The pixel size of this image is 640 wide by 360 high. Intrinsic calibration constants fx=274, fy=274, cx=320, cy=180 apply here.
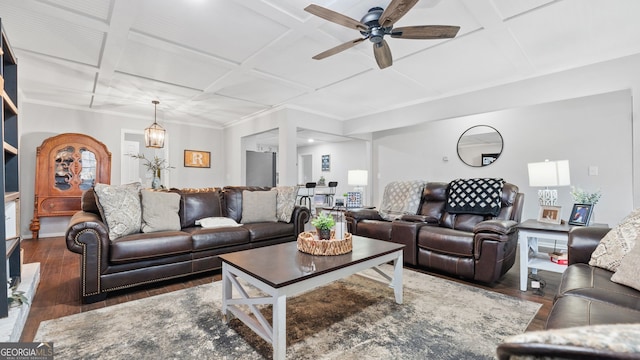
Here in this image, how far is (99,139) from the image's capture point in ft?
17.8

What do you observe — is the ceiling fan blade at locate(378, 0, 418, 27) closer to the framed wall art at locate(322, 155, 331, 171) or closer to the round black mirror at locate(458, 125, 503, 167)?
the round black mirror at locate(458, 125, 503, 167)

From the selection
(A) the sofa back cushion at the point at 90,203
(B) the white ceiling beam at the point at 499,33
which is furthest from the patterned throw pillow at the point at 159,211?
(B) the white ceiling beam at the point at 499,33

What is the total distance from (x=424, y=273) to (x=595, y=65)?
3196 mm

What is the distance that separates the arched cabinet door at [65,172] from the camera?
4.75 m

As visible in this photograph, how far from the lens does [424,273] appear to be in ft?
9.98

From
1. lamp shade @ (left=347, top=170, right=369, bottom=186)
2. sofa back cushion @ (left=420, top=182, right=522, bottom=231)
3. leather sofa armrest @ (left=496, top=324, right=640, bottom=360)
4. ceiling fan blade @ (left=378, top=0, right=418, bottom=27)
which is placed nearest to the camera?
leather sofa armrest @ (left=496, top=324, right=640, bottom=360)

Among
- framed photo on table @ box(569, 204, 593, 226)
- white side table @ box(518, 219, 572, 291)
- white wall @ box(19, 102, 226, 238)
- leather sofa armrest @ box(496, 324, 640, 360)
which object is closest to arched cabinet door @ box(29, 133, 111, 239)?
white wall @ box(19, 102, 226, 238)

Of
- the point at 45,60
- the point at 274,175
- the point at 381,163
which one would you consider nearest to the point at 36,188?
the point at 45,60

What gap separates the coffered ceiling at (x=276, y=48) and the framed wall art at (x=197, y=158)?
1.87m

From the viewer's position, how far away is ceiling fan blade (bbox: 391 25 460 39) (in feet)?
6.81

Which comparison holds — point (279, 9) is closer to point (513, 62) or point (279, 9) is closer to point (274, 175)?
point (513, 62)

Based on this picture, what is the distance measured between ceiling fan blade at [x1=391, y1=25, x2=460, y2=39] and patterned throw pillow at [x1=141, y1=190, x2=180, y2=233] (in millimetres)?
2844

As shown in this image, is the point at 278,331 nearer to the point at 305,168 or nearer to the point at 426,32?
the point at 426,32

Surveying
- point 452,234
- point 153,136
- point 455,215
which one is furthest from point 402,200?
point 153,136
